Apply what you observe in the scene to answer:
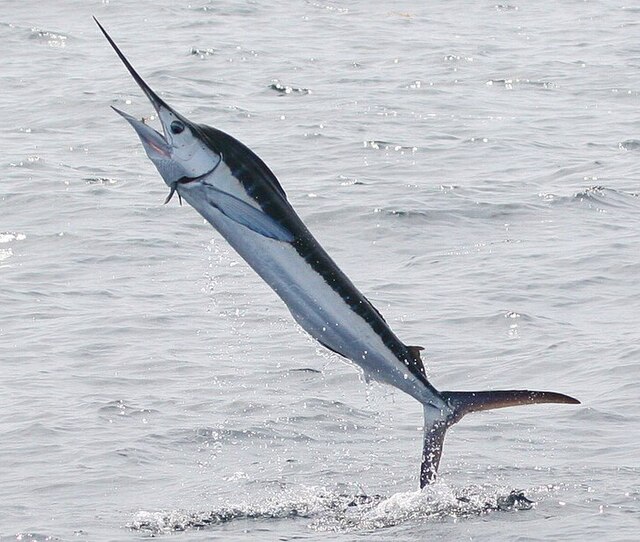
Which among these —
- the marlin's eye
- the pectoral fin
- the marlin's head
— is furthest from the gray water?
the marlin's eye

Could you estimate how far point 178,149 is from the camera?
593 cm

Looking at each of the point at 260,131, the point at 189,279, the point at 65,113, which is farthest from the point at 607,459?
the point at 65,113

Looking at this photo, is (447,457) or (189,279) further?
(189,279)

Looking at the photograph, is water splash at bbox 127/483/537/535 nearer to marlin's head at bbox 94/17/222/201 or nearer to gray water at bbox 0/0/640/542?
gray water at bbox 0/0/640/542

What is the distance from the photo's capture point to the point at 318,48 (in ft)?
88.8

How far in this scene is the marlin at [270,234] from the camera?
5.93 meters

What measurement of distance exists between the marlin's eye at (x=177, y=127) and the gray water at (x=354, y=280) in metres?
2.63

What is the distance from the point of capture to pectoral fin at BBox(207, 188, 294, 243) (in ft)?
19.4

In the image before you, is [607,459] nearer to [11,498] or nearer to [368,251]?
[11,498]

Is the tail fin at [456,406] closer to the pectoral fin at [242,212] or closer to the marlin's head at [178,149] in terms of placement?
the pectoral fin at [242,212]

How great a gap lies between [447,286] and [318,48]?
14736 mm

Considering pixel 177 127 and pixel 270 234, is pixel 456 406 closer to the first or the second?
pixel 270 234

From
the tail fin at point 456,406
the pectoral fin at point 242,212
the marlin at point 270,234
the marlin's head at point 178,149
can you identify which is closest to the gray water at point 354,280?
the tail fin at point 456,406

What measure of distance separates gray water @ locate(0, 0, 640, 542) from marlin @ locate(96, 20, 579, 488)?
173 cm
